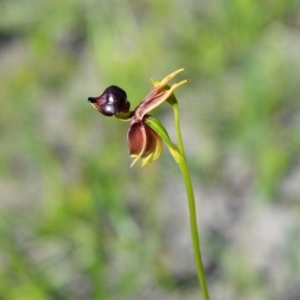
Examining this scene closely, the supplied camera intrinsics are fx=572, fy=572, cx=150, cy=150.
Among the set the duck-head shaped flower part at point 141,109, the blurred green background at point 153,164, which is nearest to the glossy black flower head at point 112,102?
the duck-head shaped flower part at point 141,109

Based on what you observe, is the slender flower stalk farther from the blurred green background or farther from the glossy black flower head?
the blurred green background

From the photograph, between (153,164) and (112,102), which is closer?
(112,102)

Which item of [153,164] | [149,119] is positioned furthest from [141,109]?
[153,164]

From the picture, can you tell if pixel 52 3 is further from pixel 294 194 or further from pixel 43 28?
pixel 294 194

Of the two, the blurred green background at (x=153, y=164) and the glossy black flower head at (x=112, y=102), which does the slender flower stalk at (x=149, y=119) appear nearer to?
the glossy black flower head at (x=112, y=102)

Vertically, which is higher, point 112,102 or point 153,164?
point 153,164

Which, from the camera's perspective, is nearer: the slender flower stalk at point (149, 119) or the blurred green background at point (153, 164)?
the slender flower stalk at point (149, 119)

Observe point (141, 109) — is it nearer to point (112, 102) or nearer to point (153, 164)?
point (112, 102)
